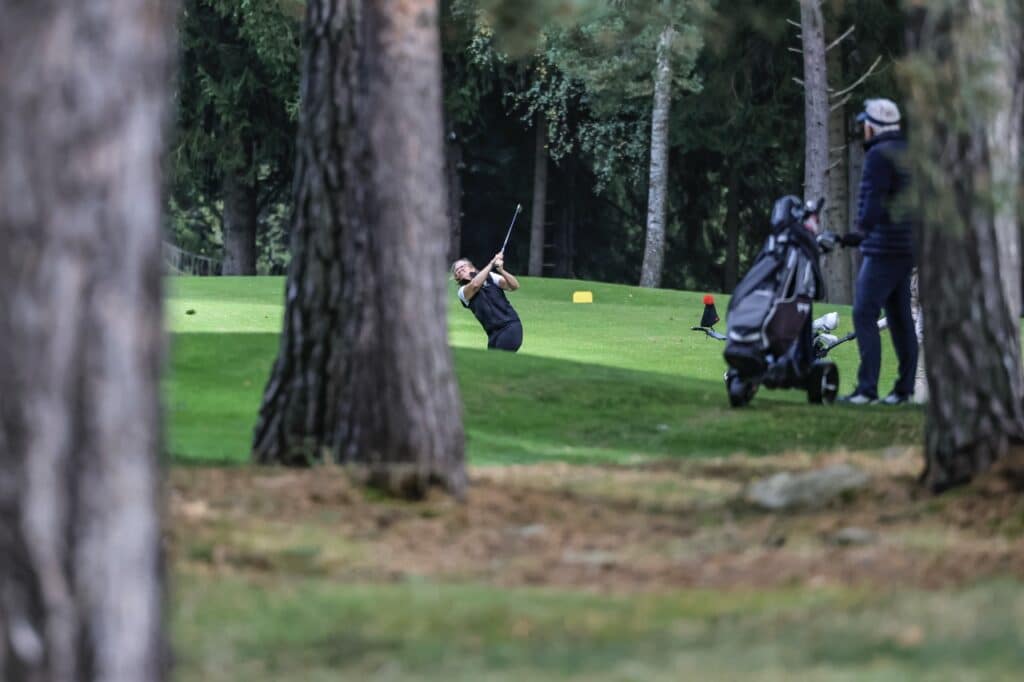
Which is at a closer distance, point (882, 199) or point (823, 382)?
point (882, 199)

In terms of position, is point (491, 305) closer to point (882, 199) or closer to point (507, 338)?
point (507, 338)

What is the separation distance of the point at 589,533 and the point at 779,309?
5.79 meters

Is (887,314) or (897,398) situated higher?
(887,314)

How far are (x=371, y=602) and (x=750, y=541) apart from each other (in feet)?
8.11

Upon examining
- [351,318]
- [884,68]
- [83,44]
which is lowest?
[351,318]

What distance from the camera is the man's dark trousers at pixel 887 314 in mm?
14180

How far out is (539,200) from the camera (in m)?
47.0

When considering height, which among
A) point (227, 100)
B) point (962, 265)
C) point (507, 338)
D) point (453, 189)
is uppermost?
point (227, 100)

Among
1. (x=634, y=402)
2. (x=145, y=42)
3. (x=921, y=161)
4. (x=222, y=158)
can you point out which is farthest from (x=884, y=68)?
(x=145, y=42)

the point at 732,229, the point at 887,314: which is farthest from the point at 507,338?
the point at 732,229

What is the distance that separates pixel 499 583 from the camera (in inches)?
281

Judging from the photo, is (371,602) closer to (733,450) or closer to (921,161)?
(921,161)

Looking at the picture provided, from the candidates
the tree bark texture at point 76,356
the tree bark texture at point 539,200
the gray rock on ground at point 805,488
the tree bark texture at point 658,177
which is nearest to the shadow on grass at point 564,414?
the gray rock on ground at point 805,488

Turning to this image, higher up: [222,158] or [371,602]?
[222,158]
